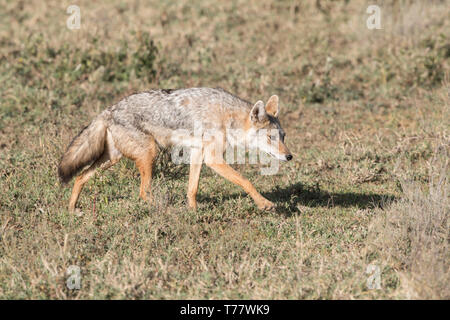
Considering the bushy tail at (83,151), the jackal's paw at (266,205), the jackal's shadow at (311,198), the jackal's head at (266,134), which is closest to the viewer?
the jackal's paw at (266,205)

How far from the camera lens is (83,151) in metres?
6.94

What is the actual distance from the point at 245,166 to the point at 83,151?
2758 mm

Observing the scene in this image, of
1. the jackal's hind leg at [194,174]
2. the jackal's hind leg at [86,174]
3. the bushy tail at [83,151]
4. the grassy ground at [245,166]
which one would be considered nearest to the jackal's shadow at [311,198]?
the grassy ground at [245,166]

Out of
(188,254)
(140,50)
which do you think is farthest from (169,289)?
(140,50)

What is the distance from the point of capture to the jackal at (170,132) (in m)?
6.91

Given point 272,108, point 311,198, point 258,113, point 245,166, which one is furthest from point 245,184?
point 245,166

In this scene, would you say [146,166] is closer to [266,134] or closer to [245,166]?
[266,134]

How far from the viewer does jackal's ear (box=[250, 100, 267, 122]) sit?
6691 mm

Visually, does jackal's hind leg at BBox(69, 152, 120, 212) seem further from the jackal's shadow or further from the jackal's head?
the jackal's head

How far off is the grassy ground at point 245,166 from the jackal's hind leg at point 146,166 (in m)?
0.17

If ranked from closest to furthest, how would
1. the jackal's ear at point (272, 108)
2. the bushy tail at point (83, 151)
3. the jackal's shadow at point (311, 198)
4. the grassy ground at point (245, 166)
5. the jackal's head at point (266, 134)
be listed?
the grassy ground at point (245, 166) → the jackal's head at point (266, 134) → the bushy tail at point (83, 151) → the jackal's ear at point (272, 108) → the jackal's shadow at point (311, 198)

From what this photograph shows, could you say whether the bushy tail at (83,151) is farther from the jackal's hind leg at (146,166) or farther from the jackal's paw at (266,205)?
the jackal's paw at (266,205)
